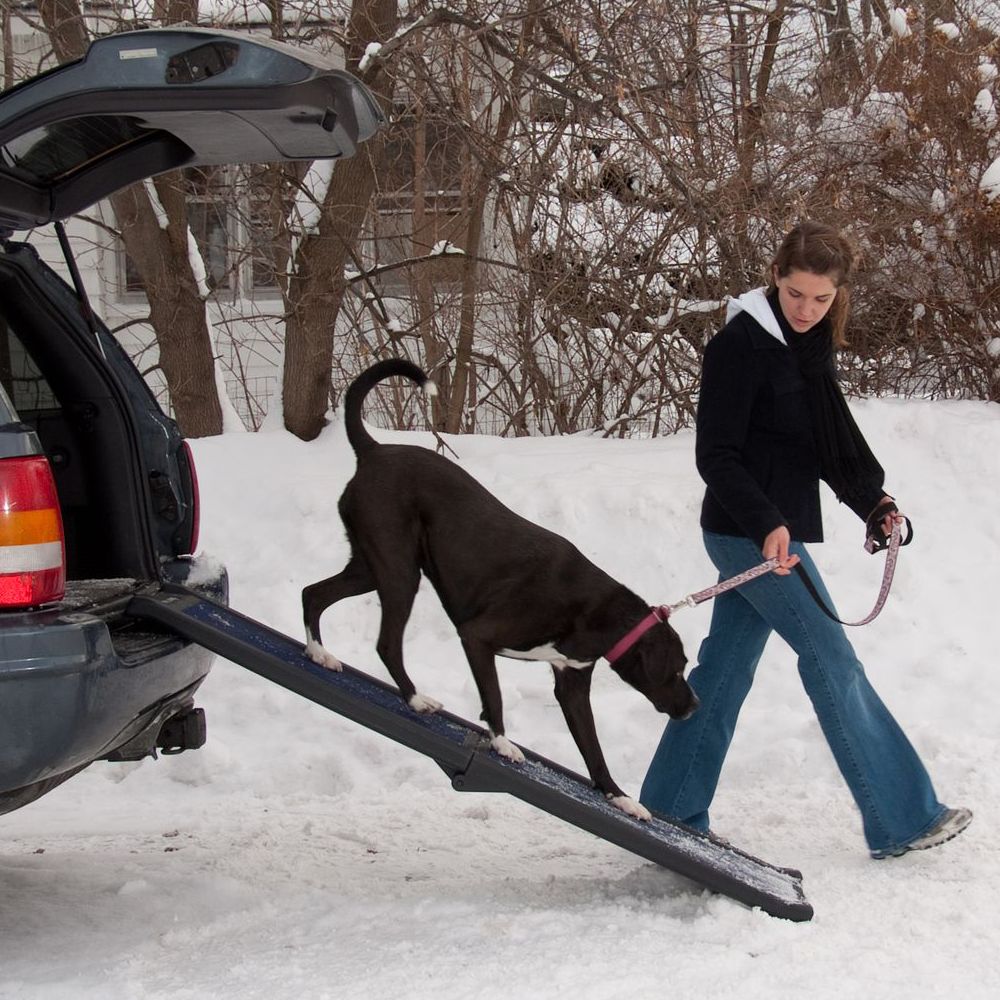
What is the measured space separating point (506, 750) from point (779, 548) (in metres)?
0.98

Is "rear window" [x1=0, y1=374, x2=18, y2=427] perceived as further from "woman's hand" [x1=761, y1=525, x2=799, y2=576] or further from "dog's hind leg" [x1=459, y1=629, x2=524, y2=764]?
"woman's hand" [x1=761, y1=525, x2=799, y2=576]

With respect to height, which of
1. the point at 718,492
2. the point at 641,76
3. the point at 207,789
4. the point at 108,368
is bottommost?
the point at 207,789

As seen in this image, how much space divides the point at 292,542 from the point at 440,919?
3424 mm

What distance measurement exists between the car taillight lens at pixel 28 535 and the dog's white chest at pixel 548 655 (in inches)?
54.4

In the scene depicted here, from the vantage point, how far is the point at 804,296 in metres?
3.87

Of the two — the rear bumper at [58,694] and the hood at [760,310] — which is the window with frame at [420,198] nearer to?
the hood at [760,310]

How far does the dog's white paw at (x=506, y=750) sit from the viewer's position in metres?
3.71

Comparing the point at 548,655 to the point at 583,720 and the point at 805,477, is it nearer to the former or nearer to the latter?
the point at 583,720

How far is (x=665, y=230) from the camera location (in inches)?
317

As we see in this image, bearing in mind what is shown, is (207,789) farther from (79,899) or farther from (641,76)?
(641,76)

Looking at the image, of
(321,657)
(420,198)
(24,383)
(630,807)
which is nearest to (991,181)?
(420,198)

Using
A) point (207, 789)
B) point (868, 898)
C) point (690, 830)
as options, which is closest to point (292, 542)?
point (207, 789)

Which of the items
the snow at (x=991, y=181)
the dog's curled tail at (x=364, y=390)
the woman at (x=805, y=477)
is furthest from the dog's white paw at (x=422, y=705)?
the snow at (x=991, y=181)

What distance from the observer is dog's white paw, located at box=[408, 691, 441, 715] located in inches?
149
